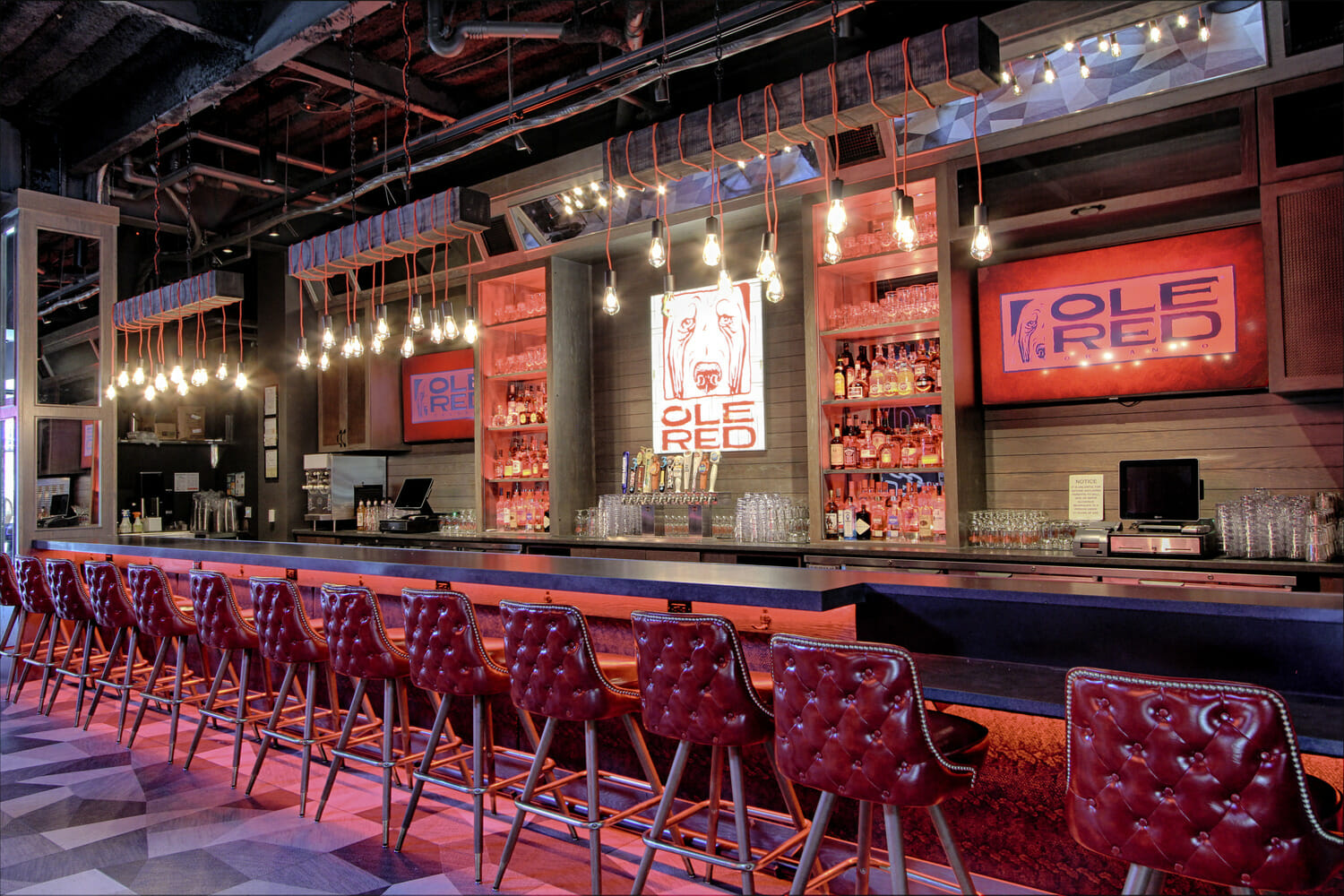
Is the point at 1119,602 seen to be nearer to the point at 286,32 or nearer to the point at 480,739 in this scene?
the point at 480,739

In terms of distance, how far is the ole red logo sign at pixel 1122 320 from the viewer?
4.38 m

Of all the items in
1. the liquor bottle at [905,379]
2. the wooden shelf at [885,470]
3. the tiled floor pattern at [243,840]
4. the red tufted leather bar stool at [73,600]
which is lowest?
the tiled floor pattern at [243,840]

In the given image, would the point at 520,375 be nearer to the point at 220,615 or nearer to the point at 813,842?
the point at 220,615

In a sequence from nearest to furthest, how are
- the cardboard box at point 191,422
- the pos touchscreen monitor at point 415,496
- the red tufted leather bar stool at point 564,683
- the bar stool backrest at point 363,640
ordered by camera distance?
the red tufted leather bar stool at point 564,683 < the bar stool backrest at point 363,640 < the pos touchscreen monitor at point 415,496 < the cardboard box at point 191,422

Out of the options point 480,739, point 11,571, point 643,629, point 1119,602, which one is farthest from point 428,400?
point 1119,602

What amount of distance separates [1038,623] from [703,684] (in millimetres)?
1084

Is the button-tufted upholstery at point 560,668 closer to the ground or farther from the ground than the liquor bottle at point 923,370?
closer to the ground

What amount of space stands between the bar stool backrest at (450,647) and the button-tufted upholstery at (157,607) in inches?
85.4

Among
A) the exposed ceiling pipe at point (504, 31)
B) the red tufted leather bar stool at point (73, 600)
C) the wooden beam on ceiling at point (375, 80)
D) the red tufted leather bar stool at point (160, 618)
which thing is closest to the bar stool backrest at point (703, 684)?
the exposed ceiling pipe at point (504, 31)

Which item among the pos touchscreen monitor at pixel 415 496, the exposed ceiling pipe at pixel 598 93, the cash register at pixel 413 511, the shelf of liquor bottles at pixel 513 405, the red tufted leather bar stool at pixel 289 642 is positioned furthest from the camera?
the pos touchscreen monitor at pixel 415 496

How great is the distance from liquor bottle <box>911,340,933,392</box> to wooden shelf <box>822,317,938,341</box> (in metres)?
0.08

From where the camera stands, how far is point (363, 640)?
144 inches

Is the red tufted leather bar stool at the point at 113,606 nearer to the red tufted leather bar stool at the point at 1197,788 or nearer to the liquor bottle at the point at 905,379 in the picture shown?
the liquor bottle at the point at 905,379

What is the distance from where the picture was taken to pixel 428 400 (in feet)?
26.0
